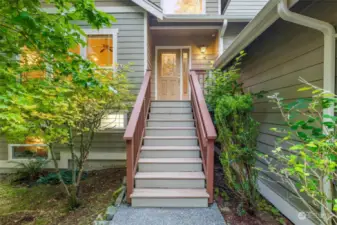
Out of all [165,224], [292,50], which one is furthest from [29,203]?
[292,50]

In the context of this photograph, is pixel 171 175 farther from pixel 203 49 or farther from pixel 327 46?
pixel 203 49

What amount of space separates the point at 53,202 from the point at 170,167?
7.67ft

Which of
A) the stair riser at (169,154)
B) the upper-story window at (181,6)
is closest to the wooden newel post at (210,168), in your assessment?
the stair riser at (169,154)

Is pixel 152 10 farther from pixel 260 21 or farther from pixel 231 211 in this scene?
pixel 231 211

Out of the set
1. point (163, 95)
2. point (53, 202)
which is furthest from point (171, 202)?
point (163, 95)

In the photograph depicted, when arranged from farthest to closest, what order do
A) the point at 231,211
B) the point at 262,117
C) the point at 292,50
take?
1. the point at 262,117
2. the point at 231,211
3. the point at 292,50

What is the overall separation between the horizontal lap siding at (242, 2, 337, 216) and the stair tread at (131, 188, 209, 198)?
3.31 ft

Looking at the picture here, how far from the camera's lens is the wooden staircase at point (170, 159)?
9.66 feet

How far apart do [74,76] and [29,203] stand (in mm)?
2770

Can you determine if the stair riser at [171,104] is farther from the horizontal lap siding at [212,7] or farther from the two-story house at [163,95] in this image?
the horizontal lap siding at [212,7]

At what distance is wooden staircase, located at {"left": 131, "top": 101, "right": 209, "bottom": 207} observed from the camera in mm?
2938

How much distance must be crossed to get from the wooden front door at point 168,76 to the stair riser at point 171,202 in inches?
181

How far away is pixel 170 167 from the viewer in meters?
3.46

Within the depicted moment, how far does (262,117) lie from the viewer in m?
3.56
